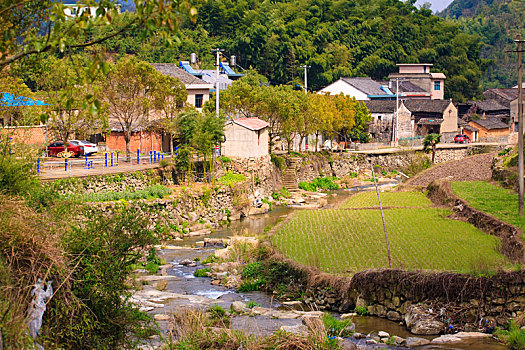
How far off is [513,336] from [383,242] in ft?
29.2

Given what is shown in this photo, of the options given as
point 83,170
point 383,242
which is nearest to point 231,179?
point 83,170

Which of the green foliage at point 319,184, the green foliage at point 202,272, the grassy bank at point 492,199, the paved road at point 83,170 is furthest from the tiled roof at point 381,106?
the green foliage at point 202,272

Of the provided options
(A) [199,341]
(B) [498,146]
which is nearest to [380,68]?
(B) [498,146]

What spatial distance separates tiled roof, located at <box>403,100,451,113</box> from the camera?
7800cm

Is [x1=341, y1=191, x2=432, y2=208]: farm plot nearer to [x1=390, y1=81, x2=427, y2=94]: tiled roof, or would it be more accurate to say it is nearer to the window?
the window

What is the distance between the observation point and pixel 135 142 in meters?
47.3

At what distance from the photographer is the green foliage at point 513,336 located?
1355 cm

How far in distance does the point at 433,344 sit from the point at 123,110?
2742 cm

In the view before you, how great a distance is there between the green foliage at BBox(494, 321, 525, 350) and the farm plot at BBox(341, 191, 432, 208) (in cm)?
1765

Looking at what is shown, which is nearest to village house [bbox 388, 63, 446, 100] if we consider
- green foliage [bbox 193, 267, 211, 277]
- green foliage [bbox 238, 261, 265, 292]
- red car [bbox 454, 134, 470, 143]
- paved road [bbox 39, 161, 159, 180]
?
red car [bbox 454, 134, 470, 143]

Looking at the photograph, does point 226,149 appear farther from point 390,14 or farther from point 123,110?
point 390,14

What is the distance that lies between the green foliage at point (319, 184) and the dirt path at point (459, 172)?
7.85m

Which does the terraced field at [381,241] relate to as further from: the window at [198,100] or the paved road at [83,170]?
the window at [198,100]

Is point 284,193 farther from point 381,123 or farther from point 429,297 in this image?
point 381,123
